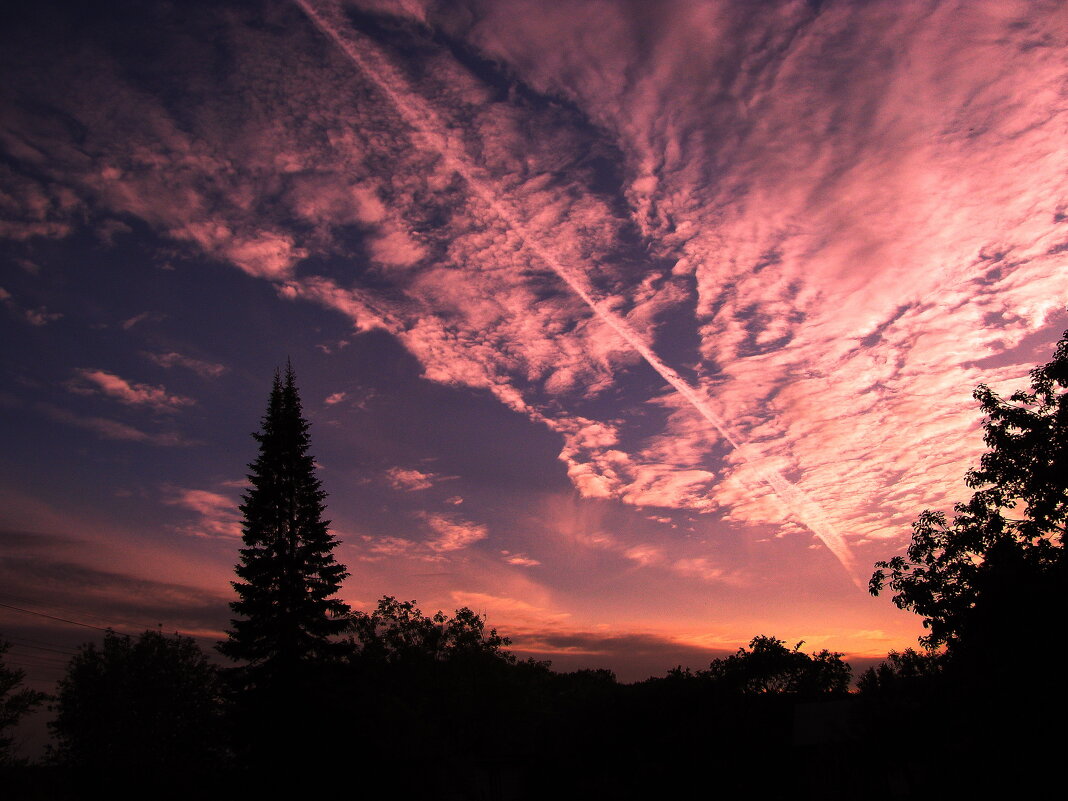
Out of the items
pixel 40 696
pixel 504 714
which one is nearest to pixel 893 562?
pixel 504 714

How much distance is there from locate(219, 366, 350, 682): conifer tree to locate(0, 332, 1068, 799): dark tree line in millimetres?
104

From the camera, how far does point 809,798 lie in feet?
87.1

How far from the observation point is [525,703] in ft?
175

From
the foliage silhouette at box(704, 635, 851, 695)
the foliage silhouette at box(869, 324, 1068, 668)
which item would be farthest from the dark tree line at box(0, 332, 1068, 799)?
the foliage silhouette at box(704, 635, 851, 695)

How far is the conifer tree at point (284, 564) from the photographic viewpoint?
33781 mm

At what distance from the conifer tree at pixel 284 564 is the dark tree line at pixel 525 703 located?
0.34 feet

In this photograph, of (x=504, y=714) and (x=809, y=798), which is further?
(x=504, y=714)

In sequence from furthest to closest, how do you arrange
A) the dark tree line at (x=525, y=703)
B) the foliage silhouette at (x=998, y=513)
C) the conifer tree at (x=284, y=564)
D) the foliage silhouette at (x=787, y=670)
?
the foliage silhouette at (x=787, y=670) → the conifer tree at (x=284, y=564) → the foliage silhouette at (x=998, y=513) → the dark tree line at (x=525, y=703)

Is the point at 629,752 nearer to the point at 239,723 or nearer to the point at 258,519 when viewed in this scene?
the point at 239,723

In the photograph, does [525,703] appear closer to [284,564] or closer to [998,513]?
[284,564]

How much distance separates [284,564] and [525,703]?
27.1 m

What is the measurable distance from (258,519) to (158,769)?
65.5 ft

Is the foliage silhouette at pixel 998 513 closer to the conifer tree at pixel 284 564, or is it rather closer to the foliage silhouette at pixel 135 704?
the conifer tree at pixel 284 564

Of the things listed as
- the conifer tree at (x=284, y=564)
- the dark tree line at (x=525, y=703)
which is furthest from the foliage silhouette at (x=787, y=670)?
the conifer tree at (x=284, y=564)
